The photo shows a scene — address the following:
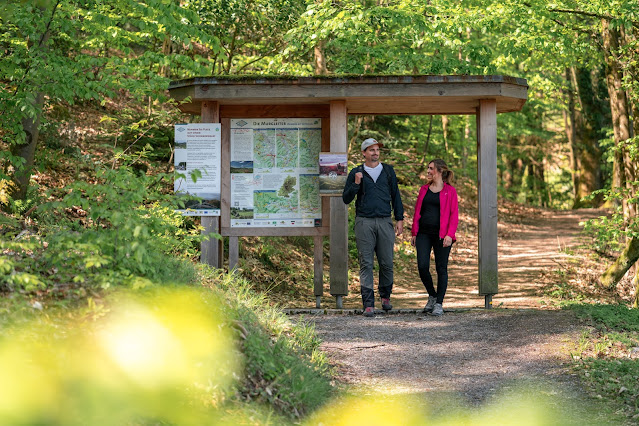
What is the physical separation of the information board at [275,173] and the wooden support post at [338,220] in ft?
1.27

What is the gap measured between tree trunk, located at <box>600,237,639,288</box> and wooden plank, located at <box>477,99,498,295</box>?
4.57 m

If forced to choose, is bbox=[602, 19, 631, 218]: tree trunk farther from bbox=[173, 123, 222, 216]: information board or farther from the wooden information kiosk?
bbox=[173, 123, 222, 216]: information board

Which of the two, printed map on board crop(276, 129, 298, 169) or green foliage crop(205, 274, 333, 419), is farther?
printed map on board crop(276, 129, 298, 169)

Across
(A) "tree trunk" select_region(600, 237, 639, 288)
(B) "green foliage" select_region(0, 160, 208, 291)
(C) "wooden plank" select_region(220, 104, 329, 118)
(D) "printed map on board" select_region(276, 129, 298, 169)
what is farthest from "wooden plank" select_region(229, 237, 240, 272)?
(A) "tree trunk" select_region(600, 237, 639, 288)

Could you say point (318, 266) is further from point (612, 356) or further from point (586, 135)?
point (586, 135)

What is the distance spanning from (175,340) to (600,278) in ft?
38.2

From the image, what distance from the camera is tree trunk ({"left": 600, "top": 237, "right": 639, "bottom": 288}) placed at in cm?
1347

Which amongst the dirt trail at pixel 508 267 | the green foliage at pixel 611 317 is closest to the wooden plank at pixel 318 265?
the dirt trail at pixel 508 267

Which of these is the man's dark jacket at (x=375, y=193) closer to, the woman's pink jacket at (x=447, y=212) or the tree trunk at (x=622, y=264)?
the woman's pink jacket at (x=447, y=212)

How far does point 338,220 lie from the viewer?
10.0m

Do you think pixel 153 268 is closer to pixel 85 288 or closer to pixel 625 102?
pixel 85 288

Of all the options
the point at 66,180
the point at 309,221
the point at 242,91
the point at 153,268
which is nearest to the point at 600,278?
the point at 309,221

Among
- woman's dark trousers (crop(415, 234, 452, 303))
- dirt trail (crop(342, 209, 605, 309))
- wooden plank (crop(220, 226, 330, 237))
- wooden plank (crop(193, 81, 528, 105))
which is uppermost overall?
wooden plank (crop(193, 81, 528, 105))

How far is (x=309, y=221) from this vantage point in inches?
408
